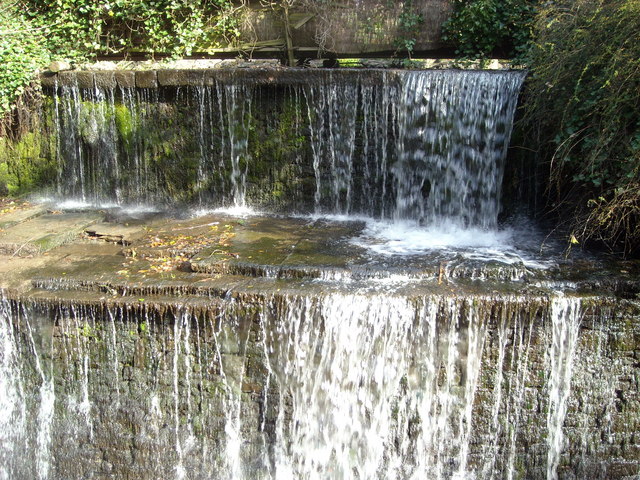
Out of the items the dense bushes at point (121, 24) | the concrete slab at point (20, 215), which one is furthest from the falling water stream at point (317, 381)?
the dense bushes at point (121, 24)

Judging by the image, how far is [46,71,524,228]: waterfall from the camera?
6895 millimetres

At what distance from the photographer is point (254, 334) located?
5.07 meters

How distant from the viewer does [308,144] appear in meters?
7.51

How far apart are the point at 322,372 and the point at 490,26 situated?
18.4 feet

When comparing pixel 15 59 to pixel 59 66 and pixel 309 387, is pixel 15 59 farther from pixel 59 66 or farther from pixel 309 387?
pixel 309 387

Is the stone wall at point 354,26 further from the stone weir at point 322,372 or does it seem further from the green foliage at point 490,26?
the stone weir at point 322,372

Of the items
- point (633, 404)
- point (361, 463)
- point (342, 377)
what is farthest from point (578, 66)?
point (361, 463)

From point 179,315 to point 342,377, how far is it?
1434 mm

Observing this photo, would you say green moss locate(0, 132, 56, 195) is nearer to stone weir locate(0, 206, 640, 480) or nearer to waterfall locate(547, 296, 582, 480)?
stone weir locate(0, 206, 640, 480)

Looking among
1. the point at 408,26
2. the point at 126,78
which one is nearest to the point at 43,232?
the point at 126,78

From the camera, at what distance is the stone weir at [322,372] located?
16.1 feet

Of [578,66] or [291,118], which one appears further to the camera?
[291,118]

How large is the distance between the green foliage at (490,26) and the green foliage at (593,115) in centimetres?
194

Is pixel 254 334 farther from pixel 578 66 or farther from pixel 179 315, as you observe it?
pixel 578 66
